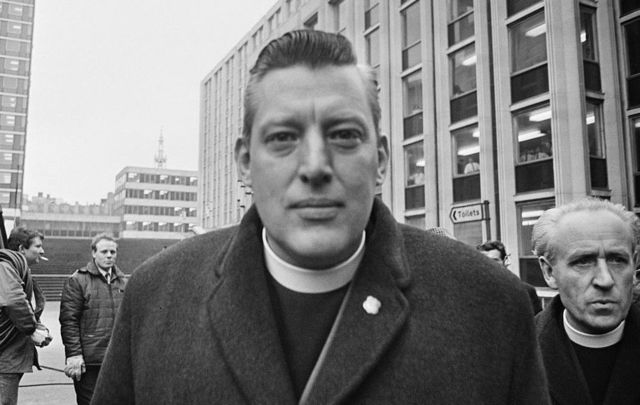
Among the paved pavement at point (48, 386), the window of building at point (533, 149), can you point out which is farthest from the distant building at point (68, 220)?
the paved pavement at point (48, 386)

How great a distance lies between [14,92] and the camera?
6725 centimetres

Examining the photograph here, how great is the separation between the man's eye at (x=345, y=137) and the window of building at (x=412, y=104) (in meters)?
20.9

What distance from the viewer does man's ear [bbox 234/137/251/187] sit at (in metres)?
1.54

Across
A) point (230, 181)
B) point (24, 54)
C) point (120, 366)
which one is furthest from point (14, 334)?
point (24, 54)

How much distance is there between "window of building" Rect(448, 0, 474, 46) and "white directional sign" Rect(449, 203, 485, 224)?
31.4 feet

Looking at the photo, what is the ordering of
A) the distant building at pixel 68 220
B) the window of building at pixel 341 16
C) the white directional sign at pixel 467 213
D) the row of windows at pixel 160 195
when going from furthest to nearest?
1. the distant building at pixel 68 220
2. the row of windows at pixel 160 195
3. the window of building at pixel 341 16
4. the white directional sign at pixel 467 213

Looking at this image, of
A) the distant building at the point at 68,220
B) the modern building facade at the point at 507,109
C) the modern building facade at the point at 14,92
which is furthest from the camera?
the distant building at the point at 68,220

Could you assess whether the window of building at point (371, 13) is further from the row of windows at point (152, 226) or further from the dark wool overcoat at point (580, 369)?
the row of windows at point (152, 226)

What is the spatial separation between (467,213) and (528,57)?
7.61m

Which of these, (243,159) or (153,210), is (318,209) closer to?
(243,159)

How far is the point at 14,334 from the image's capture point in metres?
5.18

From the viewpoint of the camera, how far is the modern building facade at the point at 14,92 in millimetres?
64438

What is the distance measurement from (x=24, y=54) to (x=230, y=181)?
37964mm

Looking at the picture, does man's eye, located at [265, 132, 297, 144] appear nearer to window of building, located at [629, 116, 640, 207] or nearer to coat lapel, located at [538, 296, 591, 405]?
coat lapel, located at [538, 296, 591, 405]
